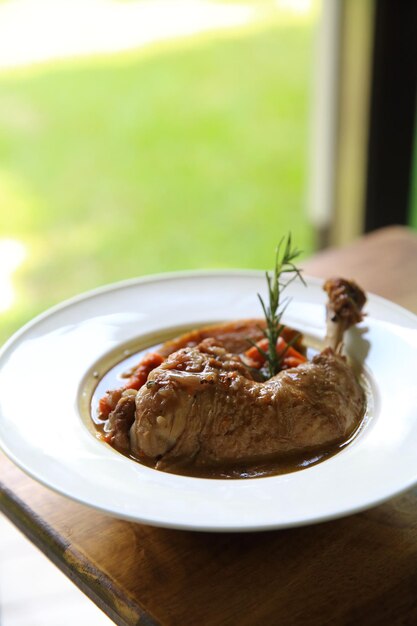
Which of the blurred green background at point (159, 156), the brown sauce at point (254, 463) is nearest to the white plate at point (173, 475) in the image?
the brown sauce at point (254, 463)

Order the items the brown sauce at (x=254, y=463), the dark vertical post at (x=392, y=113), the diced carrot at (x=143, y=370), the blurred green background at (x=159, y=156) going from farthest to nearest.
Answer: the blurred green background at (x=159, y=156)
the dark vertical post at (x=392, y=113)
the diced carrot at (x=143, y=370)
the brown sauce at (x=254, y=463)

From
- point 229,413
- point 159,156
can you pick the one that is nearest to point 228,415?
point 229,413

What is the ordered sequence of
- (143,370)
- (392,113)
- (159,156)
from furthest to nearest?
(159,156) < (392,113) < (143,370)

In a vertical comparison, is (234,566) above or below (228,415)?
below

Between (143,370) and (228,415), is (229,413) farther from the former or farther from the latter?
(143,370)

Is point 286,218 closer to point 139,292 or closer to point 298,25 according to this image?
point 298,25

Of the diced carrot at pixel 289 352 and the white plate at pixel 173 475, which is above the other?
the white plate at pixel 173 475

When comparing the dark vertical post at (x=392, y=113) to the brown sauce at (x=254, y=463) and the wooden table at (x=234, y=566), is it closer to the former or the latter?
the brown sauce at (x=254, y=463)

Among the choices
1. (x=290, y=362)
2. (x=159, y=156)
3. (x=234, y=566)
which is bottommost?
(x=159, y=156)
